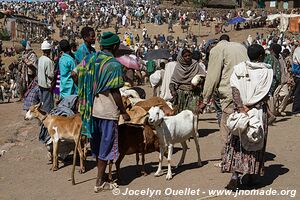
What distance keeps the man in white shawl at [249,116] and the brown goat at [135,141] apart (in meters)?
1.39

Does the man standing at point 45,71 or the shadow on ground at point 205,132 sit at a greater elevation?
the man standing at point 45,71

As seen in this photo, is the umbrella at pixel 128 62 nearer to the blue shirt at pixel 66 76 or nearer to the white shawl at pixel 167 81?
the white shawl at pixel 167 81

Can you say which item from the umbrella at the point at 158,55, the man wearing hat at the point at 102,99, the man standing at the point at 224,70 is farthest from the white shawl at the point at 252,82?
the umbrella at the point at 158,55

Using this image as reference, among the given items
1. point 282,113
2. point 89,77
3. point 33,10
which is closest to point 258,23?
point 33,10

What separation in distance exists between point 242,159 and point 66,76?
11.5ft

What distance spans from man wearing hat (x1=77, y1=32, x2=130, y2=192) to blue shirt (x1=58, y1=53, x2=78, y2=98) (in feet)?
6.05

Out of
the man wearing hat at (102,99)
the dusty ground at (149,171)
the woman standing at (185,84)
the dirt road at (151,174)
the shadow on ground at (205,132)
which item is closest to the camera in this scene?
the man wearing hat at (102,99)

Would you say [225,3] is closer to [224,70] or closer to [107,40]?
[224,70]

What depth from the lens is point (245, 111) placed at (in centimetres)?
563

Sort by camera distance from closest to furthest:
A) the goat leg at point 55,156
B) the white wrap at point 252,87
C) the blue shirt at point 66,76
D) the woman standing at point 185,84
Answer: the white wrap at point 252,87, the goat leg at point 55,156, the blue shirt at point 66,76, the woman standing at point 185,84

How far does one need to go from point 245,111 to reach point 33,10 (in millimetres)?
55338

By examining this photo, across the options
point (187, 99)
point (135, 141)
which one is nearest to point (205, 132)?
point (187, 99)

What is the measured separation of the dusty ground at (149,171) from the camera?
6.41 meters

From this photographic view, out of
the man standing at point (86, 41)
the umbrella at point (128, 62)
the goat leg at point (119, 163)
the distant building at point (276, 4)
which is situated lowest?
the goat leg at point (119, 163)
